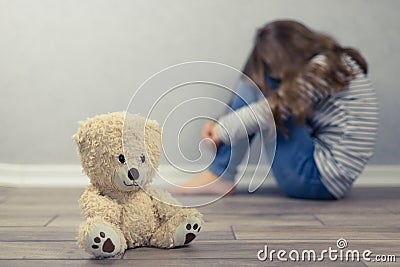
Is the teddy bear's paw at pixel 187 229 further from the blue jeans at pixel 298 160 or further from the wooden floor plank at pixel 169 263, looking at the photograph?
the blue jeans at pixel 298 160

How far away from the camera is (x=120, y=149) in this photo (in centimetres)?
100

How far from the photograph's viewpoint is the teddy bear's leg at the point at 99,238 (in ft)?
3.11

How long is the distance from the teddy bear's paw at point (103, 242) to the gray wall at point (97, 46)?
118 centimetres

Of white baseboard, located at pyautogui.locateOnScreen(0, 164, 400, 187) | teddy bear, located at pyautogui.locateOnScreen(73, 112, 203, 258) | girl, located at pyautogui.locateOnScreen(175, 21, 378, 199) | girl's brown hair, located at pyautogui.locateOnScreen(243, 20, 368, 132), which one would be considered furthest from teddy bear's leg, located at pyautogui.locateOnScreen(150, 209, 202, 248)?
white baseboard, located at pyautogui.locateOnScreen(0, 164, 400, 187)

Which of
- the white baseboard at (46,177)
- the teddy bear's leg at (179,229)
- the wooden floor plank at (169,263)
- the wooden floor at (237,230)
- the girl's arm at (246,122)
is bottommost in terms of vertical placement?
the white baseboard at (46,177)

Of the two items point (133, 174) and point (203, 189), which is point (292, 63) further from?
point (133, 174)

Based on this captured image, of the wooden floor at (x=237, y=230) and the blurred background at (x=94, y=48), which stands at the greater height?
the blurred background at (x=94, y=48)

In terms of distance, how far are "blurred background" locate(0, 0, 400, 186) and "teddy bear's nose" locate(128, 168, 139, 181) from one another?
1.13m

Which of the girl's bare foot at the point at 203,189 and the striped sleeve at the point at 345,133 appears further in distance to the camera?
the striped sleeve at the point at 345,133

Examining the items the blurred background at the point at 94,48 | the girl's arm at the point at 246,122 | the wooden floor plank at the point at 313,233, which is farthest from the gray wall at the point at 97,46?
the wooden floor plank at the point at 313,233

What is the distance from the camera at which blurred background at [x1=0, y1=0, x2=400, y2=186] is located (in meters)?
2.10

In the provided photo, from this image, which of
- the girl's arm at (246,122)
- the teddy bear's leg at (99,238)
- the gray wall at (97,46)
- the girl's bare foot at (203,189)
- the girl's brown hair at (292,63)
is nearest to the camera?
the teddy bear's leg at (99,238)

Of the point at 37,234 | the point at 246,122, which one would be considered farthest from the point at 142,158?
the point at 246,122

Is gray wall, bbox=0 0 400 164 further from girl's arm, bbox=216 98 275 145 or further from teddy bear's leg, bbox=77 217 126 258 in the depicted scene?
teddy bear's leg, bbox=77 217 126 258
